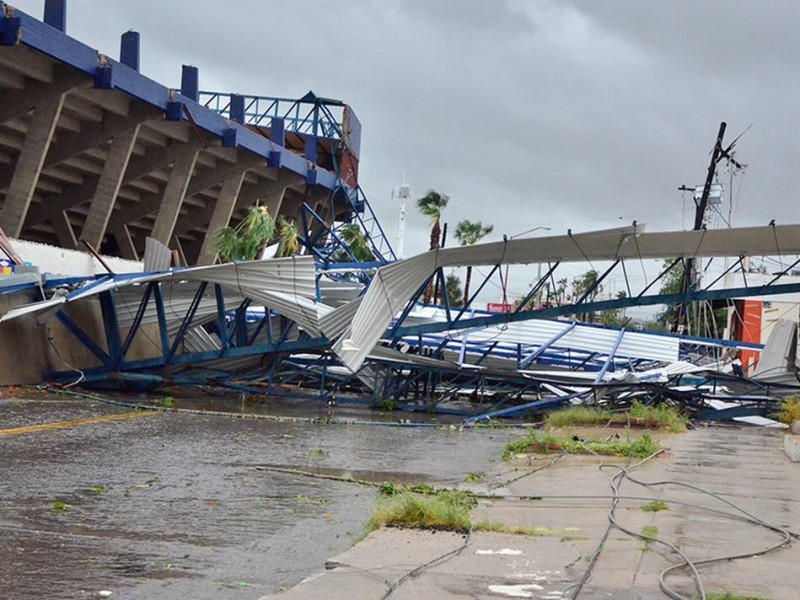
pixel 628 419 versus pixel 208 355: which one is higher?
pixel 208 355

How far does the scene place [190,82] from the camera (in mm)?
39969

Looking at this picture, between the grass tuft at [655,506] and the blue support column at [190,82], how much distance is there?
32.9 m

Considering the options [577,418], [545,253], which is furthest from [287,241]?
[577,418]

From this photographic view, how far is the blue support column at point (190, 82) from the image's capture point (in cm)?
3972

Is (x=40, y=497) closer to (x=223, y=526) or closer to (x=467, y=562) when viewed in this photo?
(x=223, y=526)

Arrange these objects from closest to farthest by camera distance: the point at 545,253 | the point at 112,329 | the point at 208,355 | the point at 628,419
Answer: the point at 628,419, the point at 545,253, the point at 112,329, the point at 208,355

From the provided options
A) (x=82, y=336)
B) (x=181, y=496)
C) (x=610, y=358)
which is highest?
(x=610, y=358)

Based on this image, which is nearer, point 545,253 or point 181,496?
point 181,496

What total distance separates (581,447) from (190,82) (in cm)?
2914

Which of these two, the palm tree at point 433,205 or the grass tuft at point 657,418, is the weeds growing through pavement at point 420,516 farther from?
the palm tree at point 433,205

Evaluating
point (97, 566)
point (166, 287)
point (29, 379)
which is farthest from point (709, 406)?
point (97, 566)

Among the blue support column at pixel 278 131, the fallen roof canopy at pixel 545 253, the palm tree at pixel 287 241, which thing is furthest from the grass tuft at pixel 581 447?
the blue support column at pixel 278 131

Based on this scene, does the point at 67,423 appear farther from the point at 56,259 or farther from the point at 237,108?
the point at 237,108

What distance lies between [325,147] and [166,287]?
1308 inches
